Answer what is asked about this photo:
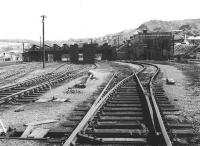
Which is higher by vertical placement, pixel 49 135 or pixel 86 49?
pixel 86 49

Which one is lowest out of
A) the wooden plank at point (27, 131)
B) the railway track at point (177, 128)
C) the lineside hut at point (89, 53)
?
the wooden plank at point (27, 131)

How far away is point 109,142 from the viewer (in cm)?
543

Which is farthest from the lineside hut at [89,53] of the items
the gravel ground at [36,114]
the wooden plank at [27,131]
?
the wooden plank at [27,131]

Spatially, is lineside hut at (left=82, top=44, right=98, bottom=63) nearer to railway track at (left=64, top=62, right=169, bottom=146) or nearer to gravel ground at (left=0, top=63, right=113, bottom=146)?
gravel ground at (left=0, top=63, right=113, bottom=146)

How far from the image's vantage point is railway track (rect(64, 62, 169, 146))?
5.44 metres

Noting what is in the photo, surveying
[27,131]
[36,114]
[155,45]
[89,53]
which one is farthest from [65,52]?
[27,131]

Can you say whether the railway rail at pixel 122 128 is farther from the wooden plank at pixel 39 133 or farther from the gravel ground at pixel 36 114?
the gravel ground at pixel 36 114

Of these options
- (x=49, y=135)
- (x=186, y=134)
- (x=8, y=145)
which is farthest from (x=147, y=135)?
(x=8, y=145)

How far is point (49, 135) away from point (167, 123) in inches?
97.1

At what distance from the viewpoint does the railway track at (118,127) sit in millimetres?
5441

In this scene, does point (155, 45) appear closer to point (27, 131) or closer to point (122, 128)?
point (122, 128)

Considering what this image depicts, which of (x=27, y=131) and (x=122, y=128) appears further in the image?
(x=122, y=128)

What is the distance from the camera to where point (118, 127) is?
6480 millimetres

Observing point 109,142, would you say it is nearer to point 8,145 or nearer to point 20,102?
point 8,145
